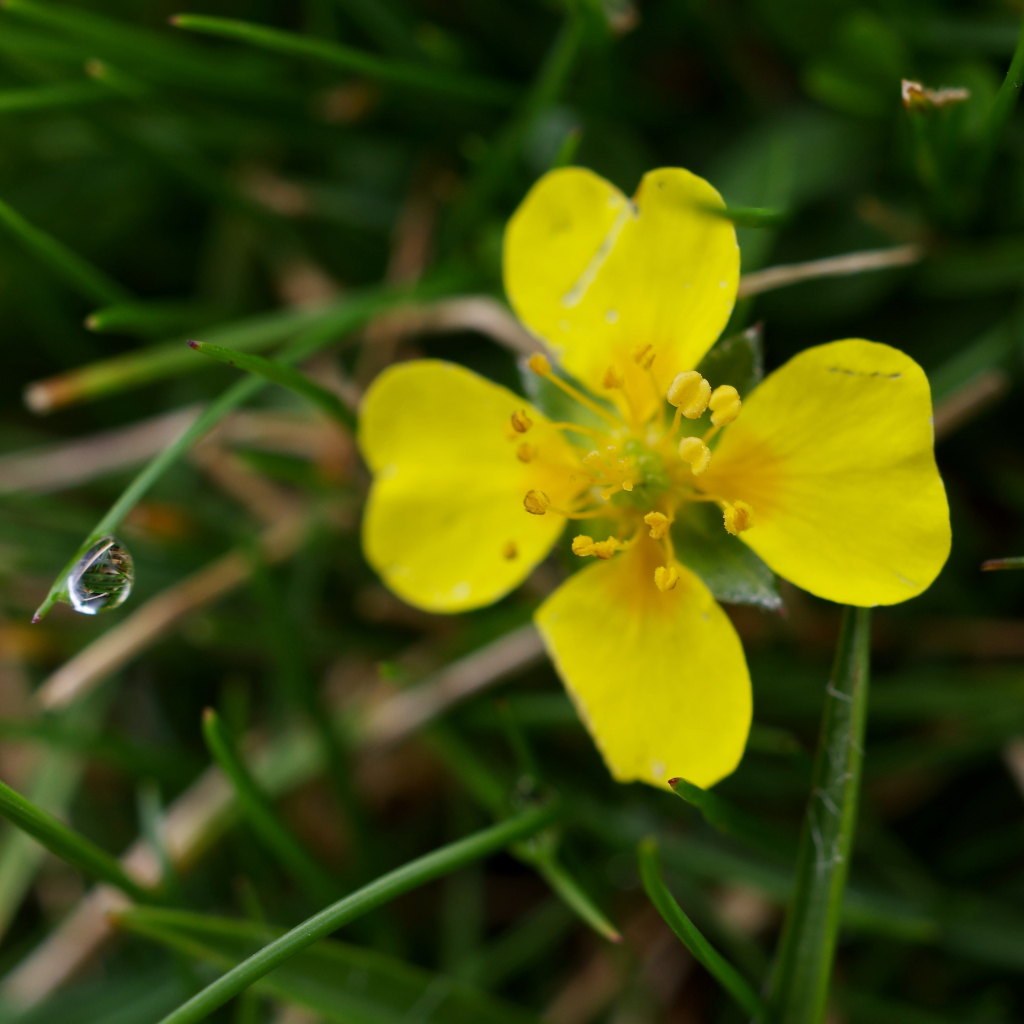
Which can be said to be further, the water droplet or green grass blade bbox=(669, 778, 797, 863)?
the water droplet

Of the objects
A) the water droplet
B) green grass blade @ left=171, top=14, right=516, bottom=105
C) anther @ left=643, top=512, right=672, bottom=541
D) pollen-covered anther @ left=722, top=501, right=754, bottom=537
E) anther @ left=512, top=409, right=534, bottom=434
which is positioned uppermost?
green grass blade @ left=171, top=14, right=516, bottom=105

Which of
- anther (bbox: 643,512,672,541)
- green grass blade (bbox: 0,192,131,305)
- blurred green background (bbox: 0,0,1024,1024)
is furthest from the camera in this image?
blurred green background (bbox: 0,0,1024,1024)

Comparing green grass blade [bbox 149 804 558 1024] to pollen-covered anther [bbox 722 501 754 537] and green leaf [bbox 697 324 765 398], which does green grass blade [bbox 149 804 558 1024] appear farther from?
green leaf [bbox 697 324 765 398]

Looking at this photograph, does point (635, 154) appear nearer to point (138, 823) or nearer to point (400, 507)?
point (400, 507)

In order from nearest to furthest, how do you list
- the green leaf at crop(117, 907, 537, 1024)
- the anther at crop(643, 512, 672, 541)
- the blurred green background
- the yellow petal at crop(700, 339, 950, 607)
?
the yellow petal at crop(700, 339, 950, 607)
the anther at crop(643, 512, 672, 541)
the green leaf at crop(117, 907, 537, 1024)
the blurred green background

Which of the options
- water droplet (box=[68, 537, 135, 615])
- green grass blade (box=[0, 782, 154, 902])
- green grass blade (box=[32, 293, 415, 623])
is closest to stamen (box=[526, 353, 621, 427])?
green grass blade (box=[32, 293, 415, 623])

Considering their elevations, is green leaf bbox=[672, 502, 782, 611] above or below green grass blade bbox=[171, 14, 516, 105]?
below

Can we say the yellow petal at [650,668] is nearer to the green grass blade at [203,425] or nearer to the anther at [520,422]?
the anther at [520,422]

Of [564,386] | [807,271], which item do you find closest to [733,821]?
[564,386]
